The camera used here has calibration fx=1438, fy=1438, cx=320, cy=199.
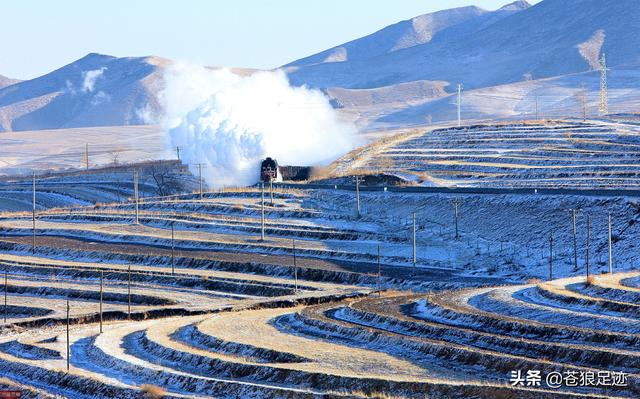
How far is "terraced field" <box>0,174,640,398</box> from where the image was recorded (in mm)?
43562

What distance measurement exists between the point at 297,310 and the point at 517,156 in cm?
7719

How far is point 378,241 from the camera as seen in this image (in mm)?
91250

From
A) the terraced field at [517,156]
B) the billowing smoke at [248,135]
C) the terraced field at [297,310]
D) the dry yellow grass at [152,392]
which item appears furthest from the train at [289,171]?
the dry yellow grass at [152,392]

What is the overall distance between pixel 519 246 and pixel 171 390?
4634cm

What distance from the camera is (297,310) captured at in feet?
209

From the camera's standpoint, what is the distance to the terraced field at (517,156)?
384 feet

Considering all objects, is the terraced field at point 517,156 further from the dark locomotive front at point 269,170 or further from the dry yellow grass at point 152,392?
the dry yellow grass at point 152,392

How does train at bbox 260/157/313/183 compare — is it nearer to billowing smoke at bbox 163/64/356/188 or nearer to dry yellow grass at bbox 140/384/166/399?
billowing smoke at bbox 163/64/356/188

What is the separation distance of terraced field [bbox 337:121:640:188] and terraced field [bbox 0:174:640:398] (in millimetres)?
14217

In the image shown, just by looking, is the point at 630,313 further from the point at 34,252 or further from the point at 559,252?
the point at 34,252

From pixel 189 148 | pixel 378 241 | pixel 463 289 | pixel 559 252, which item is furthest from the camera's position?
pixel 189 148

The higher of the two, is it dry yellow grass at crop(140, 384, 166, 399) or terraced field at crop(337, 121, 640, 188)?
terraced field at crop(337, 121, 640, 188)

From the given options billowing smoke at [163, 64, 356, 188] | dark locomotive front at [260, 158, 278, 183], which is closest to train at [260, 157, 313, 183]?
dark locomotive front at [260, 158, 278, 183]

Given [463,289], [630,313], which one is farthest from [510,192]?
[630,313]
